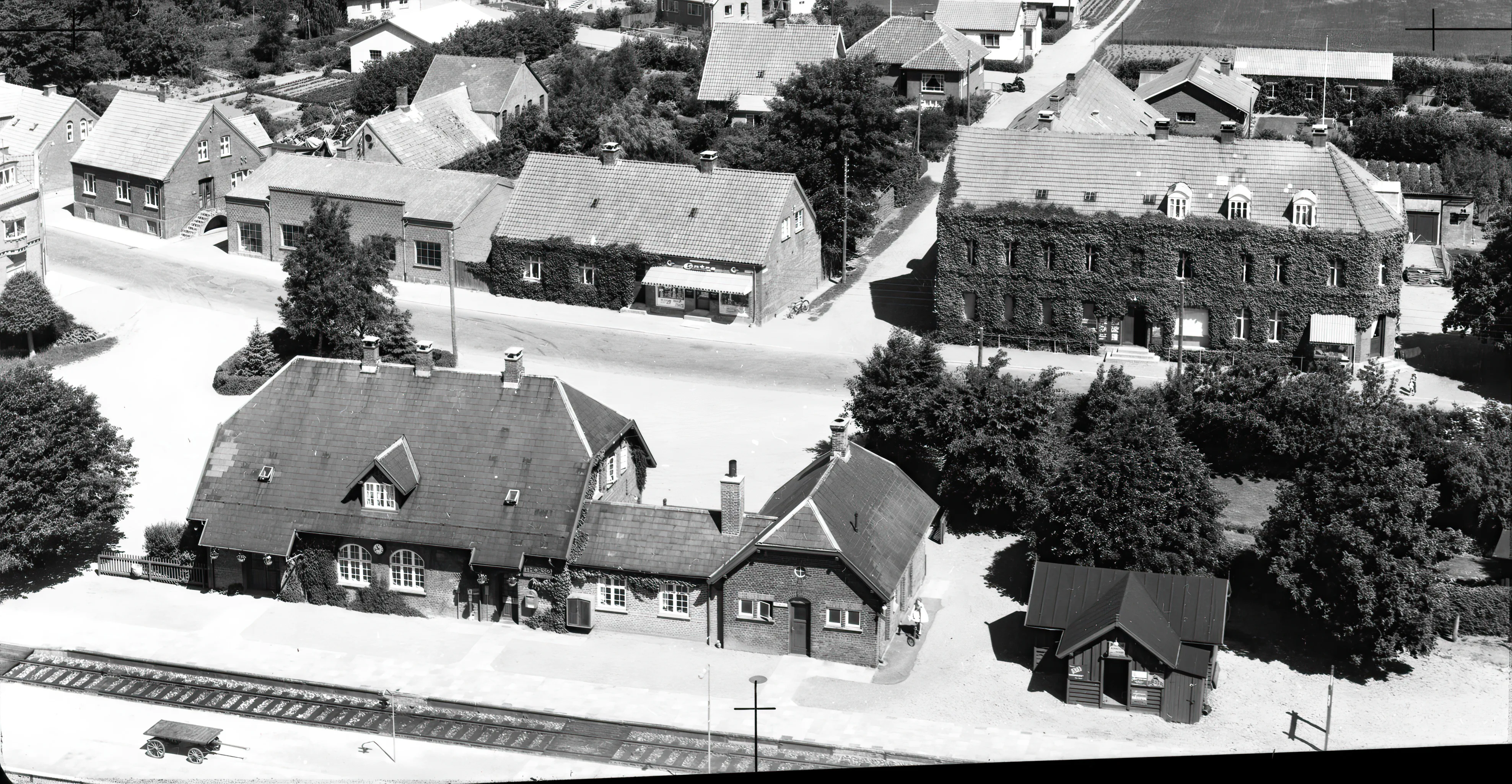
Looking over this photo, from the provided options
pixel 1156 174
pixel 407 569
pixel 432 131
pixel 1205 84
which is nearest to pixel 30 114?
pixel 432 131

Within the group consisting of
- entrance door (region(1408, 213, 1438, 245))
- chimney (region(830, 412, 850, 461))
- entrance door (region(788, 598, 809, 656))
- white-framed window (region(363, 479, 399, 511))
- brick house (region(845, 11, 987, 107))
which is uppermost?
brick house (region(845, 11, 987, 107))

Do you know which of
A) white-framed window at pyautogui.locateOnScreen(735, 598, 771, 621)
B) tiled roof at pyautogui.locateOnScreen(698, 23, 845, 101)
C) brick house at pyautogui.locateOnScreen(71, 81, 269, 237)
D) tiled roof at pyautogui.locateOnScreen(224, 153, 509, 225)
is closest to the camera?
white-framed window at pyautogui.locateOnScreen(735, 598, 771, 621)

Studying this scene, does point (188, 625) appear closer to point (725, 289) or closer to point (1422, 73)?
point (725, 289)

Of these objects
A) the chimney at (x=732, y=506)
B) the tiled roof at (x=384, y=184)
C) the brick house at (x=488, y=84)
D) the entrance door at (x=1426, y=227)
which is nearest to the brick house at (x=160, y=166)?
the tiled roof at (x=384, y=184)

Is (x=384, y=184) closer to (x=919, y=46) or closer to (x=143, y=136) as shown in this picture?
(x=143, y=136)

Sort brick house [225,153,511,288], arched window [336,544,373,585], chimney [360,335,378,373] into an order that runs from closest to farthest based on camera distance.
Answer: arched window [336,544,373,585]
chimney [360,335,378,373]
brick house [225,153,511,288]

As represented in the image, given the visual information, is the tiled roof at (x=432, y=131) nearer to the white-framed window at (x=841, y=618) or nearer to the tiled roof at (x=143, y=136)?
the tiled roof at (x=143, y=136)

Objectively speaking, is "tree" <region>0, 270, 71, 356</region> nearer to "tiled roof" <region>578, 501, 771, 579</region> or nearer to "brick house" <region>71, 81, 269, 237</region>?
"brick house" <region>71, 81, 269, 237</region>

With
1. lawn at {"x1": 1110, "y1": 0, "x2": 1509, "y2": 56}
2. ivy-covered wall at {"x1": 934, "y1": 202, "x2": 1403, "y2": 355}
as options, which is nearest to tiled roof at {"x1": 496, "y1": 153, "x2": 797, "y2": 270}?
ivy-covered wall at {"x1": 934, "y1": 202, "x2": 1403, "y2": 355}
